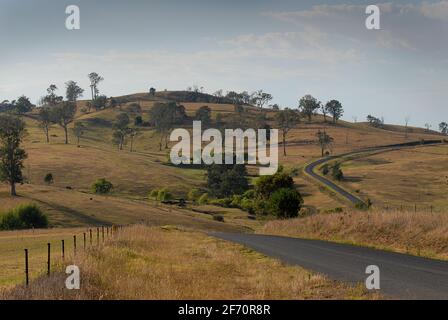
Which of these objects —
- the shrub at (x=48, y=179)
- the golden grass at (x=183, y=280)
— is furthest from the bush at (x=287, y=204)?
the shrub at (x=48, y=179)

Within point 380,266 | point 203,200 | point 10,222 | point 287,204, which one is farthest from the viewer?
point 203,200

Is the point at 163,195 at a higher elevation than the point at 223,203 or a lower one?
higher

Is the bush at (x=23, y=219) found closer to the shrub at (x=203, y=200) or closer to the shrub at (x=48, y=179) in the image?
the shrub at (x=48, y=179)

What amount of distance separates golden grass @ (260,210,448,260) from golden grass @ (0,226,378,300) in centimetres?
794

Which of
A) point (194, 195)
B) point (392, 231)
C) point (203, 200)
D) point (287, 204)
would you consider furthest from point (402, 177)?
point (392, 231)

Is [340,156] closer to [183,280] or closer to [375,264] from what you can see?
[375,264]

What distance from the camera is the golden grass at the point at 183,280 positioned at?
1365 centimetres

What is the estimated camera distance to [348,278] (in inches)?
686

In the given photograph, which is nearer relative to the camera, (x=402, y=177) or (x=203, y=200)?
(x=203, y=200)

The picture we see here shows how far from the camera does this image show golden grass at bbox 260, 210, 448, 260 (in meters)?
24.2

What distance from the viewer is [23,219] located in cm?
7494

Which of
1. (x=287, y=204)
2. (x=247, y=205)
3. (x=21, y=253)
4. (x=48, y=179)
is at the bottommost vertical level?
(x=247, y=205)

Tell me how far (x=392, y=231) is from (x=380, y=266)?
820 centimetres

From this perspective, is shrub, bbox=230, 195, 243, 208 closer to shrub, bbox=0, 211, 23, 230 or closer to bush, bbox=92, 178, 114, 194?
bush, bbox=92, 178, 114, 194
